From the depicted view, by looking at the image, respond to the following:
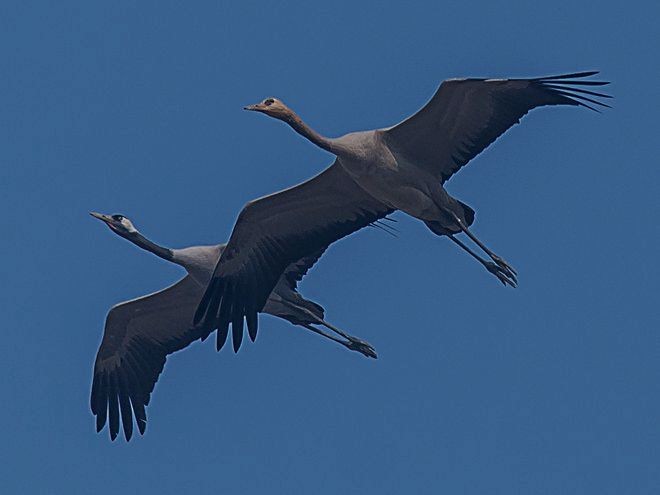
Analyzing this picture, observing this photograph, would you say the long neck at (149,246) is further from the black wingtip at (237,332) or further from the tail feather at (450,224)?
the tail feather at (450,224)

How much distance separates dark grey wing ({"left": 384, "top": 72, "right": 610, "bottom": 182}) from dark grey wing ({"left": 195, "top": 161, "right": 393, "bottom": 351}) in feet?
3.44

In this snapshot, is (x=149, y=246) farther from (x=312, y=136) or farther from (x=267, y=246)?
(x=312, y=136)

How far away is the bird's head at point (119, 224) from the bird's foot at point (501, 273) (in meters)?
4.76

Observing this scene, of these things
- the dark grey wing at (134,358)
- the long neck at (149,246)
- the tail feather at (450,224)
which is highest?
the tail feather at (450,224)

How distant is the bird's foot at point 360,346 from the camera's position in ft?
81.9

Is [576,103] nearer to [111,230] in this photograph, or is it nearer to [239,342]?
[239,342]

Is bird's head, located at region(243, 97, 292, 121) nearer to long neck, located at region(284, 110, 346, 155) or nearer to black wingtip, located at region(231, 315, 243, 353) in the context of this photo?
long neck, located at region(284, 110, 346, 155)

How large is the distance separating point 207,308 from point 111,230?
84.2 inches

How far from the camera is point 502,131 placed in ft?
72.2

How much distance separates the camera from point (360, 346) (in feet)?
81.9

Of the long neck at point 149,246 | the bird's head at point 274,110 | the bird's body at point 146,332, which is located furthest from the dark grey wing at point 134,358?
the bird's head at point 274,110

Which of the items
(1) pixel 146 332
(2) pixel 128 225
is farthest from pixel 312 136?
(1) pixel 146 332

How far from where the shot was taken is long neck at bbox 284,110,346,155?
71.1 feet

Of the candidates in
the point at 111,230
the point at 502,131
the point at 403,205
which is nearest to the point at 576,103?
the point at 502,131
